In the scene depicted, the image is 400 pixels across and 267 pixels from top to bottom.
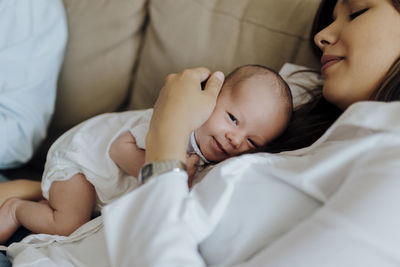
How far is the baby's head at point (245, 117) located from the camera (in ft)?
3.27

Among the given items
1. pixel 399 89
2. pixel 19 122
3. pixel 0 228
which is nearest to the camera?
pixel 399 89

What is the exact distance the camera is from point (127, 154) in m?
1.04

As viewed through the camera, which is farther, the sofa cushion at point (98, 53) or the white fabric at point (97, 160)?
the sofa cushion at point (98, 53)

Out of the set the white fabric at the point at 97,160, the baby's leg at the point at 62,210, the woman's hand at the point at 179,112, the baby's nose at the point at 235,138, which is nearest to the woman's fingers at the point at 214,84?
the woman's hand at the point at 179,112

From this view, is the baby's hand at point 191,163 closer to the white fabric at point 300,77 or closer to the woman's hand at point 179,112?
the woman's hand at point 179,112

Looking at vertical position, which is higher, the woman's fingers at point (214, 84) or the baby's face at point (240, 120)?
the woman's fingers at point (214, 84)

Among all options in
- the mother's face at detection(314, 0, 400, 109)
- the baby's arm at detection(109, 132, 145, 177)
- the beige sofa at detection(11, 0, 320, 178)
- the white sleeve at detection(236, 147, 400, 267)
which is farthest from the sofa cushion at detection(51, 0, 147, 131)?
the white sleeve at detection(236, 147, 400, 267)

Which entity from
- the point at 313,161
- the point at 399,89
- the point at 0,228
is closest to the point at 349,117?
the point at 313,161

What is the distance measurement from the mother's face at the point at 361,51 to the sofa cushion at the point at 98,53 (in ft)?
2.54

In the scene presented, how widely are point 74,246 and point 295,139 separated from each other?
0.66m

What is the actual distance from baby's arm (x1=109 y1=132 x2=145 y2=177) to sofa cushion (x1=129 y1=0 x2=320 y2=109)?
36cm

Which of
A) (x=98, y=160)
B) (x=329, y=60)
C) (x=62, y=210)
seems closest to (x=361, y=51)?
(x=329, y=60)

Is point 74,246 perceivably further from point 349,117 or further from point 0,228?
point 349,117

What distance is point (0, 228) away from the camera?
1.07m
